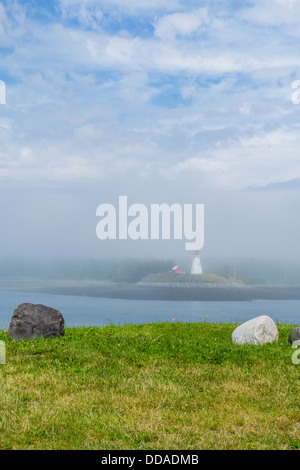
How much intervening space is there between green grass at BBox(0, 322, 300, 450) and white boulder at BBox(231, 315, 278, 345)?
0.57m

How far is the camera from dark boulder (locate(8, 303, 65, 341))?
16.1 meters

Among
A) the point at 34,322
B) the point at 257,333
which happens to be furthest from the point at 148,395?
the point at 34,322

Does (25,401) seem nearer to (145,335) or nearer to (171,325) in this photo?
(145,335)

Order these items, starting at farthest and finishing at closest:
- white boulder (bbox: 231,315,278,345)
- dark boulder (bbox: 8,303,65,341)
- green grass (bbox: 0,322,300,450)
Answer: dark boulder (bbox: 8,303,65,341) < white boulder (bbox: 231,315,278,345) < green grass (bbox: 0,322,300,450)

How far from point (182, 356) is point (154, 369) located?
1629 millimetres

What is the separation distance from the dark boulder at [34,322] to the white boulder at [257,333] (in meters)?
6.47

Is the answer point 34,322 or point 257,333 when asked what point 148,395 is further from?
point 34,322

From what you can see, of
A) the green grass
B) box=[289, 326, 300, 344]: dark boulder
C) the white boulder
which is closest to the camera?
the green grass

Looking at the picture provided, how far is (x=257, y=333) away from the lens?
15.6 metres

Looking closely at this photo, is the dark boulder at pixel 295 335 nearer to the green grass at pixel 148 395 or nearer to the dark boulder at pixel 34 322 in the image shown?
the green grass at pixel 148 395

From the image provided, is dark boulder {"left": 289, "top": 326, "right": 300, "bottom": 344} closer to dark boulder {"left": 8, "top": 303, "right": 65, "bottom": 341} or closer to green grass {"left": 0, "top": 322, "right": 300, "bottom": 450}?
green grass {"left": 0, "top": 322, "right": 300, "bottom": 450}

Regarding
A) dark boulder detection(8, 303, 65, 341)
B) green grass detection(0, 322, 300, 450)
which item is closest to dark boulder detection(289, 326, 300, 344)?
green grass detection(0, 322, 300, 450)

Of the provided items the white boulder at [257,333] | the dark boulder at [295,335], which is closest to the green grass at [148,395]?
the dark boulder at [295,335]
